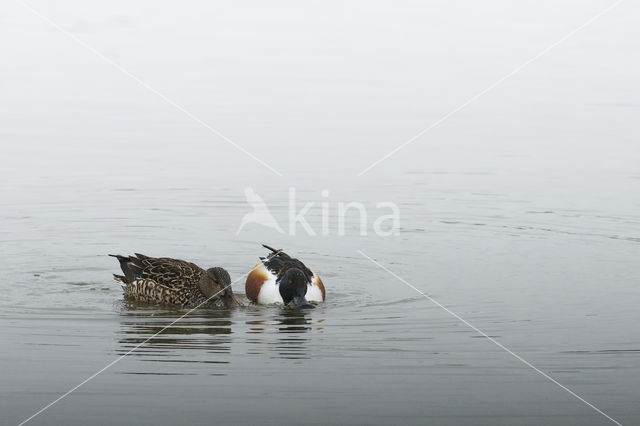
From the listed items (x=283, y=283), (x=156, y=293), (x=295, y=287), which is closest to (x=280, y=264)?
(x=283, y=283)

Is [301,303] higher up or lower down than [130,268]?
lower down

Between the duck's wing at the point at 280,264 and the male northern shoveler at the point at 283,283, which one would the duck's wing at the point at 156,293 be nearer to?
the male northern shoveler at the point at 283,283

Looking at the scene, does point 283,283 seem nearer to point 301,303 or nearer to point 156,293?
point 301,303

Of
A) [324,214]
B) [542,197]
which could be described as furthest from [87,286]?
[542,197]

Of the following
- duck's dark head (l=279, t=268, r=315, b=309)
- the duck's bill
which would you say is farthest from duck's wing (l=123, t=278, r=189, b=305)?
the duck's bill

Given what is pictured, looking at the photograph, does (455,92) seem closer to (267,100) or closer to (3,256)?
(267,100)

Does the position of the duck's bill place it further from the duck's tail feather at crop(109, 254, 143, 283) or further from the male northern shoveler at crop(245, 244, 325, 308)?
the duck's tail feather at crop(109, 254, 143, 283)

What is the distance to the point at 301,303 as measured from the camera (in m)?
10.9

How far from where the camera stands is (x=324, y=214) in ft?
51.2

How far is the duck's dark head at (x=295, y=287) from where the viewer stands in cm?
1097

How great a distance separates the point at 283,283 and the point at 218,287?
2.38 ft

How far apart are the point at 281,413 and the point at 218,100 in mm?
17899

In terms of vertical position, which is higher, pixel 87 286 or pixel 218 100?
pixel 218 100

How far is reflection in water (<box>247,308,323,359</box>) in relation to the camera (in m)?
8.76
